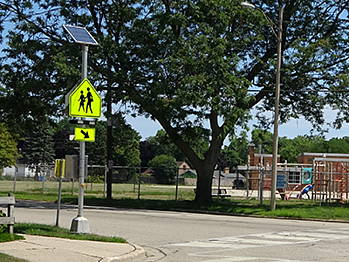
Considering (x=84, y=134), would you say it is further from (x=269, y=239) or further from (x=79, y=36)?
(x=269, y=239)

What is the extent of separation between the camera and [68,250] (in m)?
12.5

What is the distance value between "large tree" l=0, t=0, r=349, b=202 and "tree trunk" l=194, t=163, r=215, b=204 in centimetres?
5

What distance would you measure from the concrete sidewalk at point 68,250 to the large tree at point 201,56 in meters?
13.5

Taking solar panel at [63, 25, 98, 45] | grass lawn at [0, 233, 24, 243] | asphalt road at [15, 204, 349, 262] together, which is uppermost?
solar panel at [63, 25, 98, 45]

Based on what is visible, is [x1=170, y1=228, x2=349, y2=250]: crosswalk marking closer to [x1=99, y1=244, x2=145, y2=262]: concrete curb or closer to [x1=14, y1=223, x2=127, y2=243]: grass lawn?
[x1=14, y1=223, x2=127, y2=243]: grass lawn

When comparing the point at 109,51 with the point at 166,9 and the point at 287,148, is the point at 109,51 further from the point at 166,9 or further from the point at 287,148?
the point at 287,148

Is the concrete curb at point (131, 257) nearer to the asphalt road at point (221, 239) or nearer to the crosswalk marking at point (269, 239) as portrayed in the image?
the asphalt road at point (221, 239)

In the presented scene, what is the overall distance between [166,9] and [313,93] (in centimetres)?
865

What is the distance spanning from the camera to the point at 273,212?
27.2m

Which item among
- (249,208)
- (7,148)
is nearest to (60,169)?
(249,208)

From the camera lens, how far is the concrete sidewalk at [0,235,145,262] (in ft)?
37.8

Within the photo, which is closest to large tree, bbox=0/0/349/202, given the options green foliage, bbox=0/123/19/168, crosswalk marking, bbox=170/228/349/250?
crosswalk marking, bbox=170/228/349/250

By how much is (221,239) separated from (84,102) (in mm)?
5181

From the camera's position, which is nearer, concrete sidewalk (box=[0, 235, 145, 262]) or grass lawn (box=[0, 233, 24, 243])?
concrete sidewalk (box=[0, 235, 145, 262])
